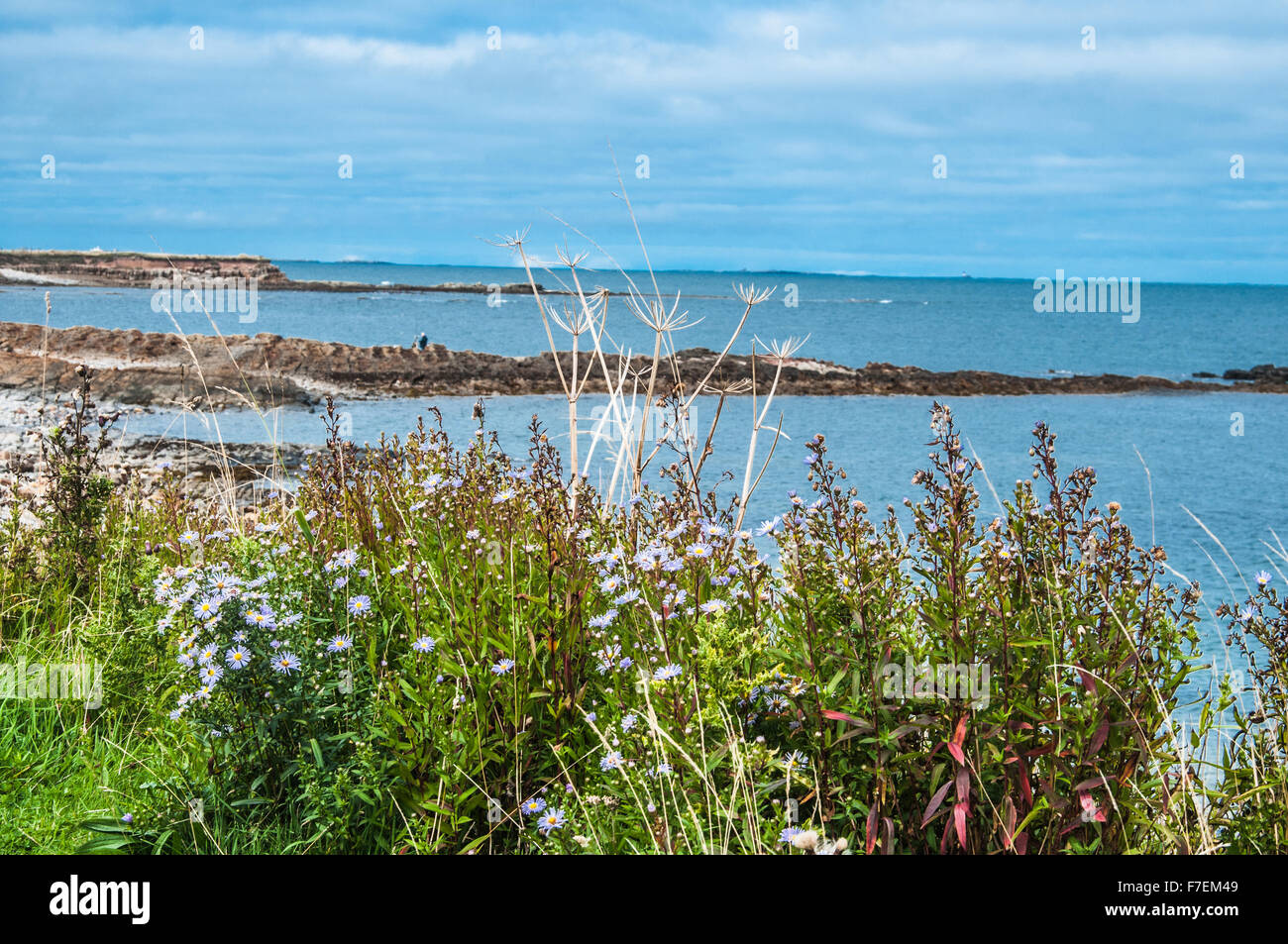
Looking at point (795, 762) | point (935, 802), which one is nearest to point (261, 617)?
point (795, 762)

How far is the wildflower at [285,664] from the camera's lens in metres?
2.74

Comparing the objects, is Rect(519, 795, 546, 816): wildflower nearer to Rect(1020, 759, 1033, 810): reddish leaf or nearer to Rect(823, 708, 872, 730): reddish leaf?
Rect(823, 708, 872, 730): reddish leaf

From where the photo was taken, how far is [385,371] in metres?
25.4

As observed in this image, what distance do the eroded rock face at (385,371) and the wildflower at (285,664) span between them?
60.0 feet

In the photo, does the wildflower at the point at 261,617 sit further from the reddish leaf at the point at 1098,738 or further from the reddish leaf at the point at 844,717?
the reddish leaf at the point at 1098,738

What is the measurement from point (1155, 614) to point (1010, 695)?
421mm

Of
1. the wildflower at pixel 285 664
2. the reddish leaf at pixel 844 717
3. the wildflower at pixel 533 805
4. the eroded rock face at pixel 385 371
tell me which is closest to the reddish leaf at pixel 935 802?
the reddish leaf at pixel 844 717

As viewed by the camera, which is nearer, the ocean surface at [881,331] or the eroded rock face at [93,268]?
the ocean surface at [881,331]

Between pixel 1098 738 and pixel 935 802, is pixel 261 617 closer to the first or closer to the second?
pixel 935 802

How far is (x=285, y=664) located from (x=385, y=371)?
23.6 metres

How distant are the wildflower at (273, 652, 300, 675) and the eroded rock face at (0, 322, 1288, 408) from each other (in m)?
18.3

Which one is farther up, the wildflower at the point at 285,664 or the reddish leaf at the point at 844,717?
the wildflower at the point at 285,664

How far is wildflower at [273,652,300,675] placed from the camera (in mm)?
2740
